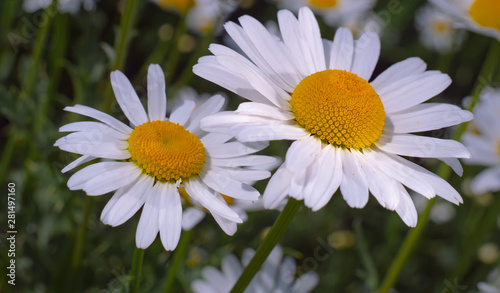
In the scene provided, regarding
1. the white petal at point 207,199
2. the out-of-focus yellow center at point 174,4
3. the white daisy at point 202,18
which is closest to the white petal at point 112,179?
the white petal at point 207,199

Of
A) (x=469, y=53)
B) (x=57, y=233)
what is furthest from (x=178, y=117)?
(x=469, y=53)

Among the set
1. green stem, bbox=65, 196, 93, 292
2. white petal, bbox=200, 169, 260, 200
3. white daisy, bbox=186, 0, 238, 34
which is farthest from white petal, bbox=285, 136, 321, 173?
white daisy, bbox=186, 0, 238, 34

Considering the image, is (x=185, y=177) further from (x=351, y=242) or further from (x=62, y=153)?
(x=351, y=242)

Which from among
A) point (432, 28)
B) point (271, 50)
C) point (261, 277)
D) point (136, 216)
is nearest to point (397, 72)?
point (271, 50)

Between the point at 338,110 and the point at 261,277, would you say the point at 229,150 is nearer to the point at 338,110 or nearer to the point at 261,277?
the point at 338,110

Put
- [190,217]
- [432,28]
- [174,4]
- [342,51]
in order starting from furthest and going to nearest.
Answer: [432,28], [174,4], [190,217], [342,51]

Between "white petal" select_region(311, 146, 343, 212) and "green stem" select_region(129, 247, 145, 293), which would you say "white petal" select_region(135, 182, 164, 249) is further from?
"white petal" select_region(311, 146, 343, 212)
